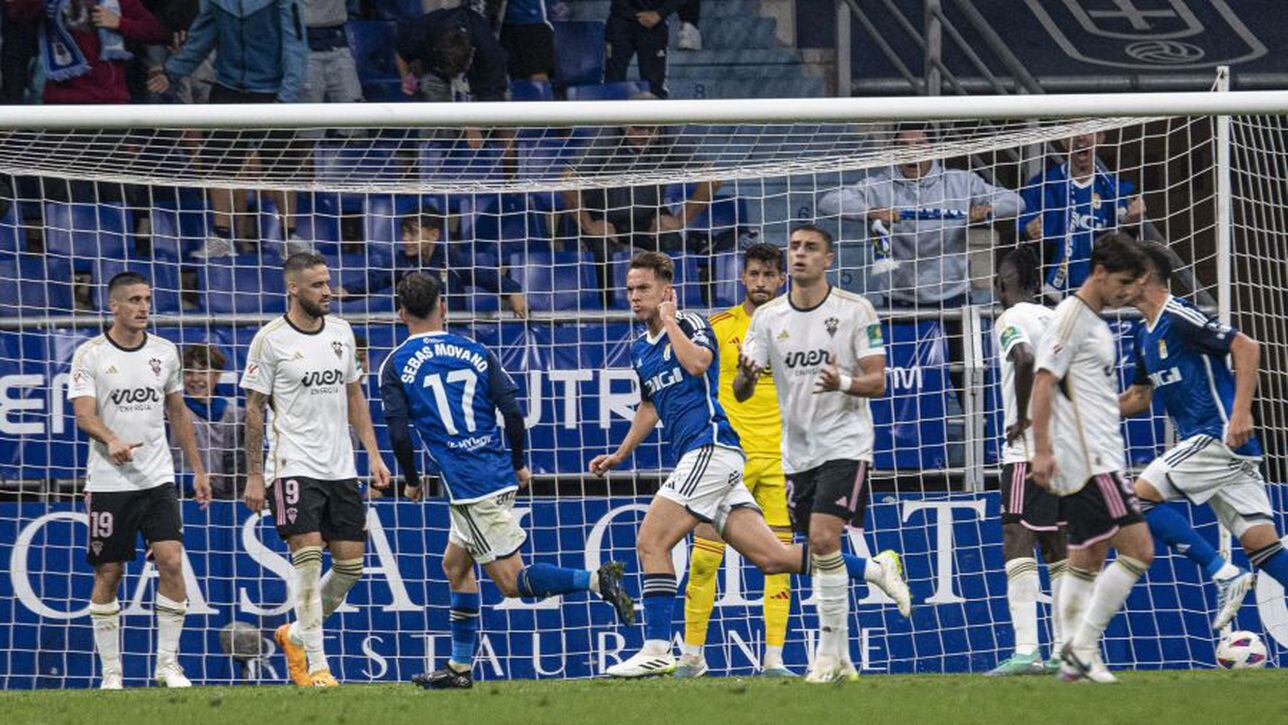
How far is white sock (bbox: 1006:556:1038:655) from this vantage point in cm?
984

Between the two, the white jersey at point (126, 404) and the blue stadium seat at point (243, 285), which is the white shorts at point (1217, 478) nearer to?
the white jersey at point (126, 404)

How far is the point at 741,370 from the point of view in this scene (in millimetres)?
9148

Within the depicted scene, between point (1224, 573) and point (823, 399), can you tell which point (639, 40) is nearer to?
point (823, 399)

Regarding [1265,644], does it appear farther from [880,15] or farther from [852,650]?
[880,15]

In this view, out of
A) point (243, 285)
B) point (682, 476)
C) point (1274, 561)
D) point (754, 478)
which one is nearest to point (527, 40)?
point (243, 285)

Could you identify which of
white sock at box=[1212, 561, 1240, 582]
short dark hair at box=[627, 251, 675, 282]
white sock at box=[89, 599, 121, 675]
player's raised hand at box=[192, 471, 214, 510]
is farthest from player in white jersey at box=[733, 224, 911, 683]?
white sock at box=[89, 599, 121, 675]

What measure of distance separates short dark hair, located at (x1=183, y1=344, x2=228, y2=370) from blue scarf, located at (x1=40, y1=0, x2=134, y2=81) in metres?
3.57

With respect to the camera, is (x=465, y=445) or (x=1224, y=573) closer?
(x=465, y=445)

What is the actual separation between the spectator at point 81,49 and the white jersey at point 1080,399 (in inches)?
344

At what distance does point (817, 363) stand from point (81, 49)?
7.73 meters

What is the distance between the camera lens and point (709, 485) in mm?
9406

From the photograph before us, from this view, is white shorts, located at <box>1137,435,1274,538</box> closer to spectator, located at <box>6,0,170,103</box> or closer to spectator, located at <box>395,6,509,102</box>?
spectator, located at <box>395,6,509,102</box>

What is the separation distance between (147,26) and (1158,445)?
807 centimetres

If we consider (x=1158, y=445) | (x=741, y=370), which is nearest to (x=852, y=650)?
(x=1158, y=445)
